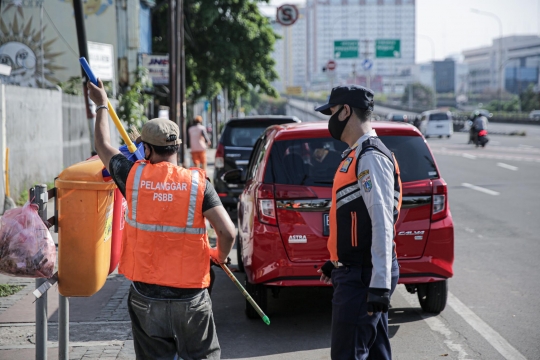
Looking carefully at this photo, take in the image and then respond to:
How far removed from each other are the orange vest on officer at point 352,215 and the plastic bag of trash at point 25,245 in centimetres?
163

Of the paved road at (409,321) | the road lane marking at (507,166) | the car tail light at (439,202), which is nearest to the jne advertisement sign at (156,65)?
the road lane marking at (507,166)

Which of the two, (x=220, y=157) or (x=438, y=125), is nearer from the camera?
(x=220, y=157)

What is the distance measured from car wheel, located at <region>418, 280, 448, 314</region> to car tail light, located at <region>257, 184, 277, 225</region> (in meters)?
1.58

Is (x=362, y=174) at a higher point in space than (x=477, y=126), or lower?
higher

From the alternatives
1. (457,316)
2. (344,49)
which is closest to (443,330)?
(457,316)

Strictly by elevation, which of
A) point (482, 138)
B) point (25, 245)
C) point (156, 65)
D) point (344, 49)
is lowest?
point (482, 138)

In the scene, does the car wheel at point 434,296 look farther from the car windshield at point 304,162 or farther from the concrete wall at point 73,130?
the concrete wall at point 73,130

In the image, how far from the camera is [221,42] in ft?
96.4

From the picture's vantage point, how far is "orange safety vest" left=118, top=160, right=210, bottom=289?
372 centimetres

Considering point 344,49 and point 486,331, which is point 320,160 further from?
point 344,49

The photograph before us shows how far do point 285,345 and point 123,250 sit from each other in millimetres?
2416

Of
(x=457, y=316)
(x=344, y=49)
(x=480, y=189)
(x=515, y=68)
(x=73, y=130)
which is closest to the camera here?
(x=457, y=316)

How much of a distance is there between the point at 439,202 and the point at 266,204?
1443 millimetres

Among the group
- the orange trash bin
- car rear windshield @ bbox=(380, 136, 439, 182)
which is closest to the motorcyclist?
car rear windshield @ bbox=(380, 136, 439, 182)
